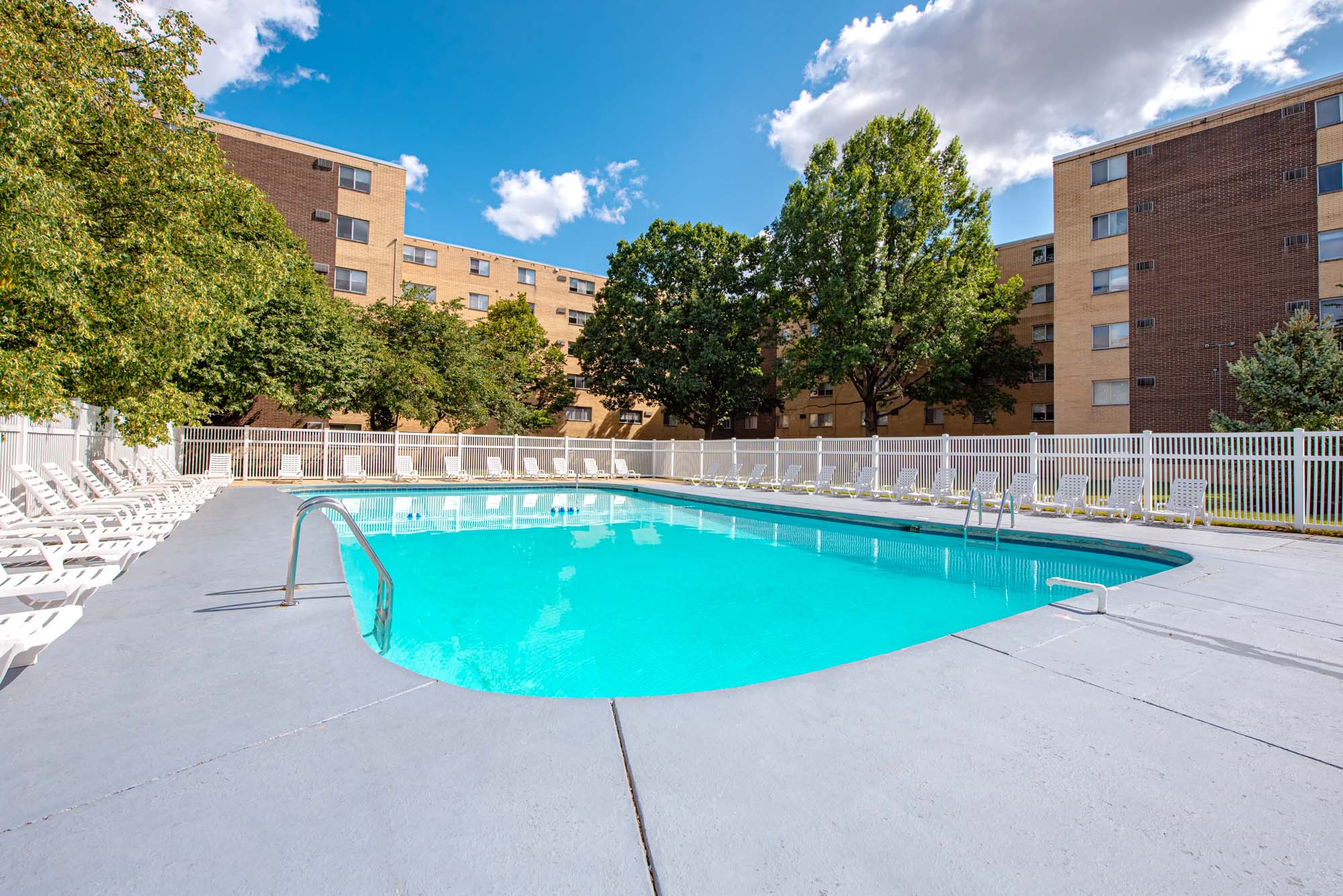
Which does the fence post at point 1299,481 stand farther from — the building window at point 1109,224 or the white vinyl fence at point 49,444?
the white vinyl fence at point 49,444

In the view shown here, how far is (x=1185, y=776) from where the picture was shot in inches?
85.4

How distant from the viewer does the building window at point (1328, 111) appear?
17234 millimetres

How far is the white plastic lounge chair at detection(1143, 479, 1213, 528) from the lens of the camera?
9.66 m

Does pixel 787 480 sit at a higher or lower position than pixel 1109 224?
lower

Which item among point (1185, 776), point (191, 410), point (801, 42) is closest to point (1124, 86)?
point (801, 42)

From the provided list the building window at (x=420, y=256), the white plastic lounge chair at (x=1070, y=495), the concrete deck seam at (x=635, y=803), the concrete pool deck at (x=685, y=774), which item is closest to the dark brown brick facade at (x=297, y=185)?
the building window at (x=420, y=256)

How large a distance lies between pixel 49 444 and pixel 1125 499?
1786 centimetres

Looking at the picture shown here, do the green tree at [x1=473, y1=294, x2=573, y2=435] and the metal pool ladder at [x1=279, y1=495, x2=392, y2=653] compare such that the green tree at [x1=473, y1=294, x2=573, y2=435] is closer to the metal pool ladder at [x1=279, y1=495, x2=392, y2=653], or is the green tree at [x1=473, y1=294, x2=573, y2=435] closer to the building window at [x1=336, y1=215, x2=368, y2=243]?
the building window at [x1=336, y1=215, x2=368, y2=243]

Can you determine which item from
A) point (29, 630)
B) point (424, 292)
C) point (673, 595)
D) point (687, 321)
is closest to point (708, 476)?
point (687, 321)

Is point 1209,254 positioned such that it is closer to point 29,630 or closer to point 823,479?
point 823,479

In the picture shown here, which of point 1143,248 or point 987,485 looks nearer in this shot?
point 987,485

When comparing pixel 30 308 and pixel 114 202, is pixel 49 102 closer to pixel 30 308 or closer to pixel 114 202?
pixel 30 308

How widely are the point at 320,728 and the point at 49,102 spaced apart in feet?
23.2

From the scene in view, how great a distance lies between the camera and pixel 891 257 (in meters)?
22.2
